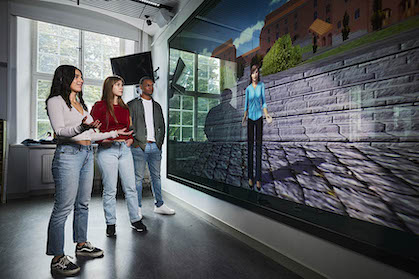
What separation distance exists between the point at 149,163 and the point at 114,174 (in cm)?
89

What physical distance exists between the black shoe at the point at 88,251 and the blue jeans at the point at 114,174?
0.44 meters

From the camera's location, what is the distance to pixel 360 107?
134 centimetres

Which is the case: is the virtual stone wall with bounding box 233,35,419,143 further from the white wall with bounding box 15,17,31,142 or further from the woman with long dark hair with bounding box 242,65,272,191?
the white wall with bounding box 15,17,31,142

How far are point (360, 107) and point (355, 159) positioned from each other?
11.6 inches

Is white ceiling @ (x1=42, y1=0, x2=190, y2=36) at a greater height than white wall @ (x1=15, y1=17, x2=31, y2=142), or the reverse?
white ceiling @ (x1=42, y1=0, x2=190, y2=36)

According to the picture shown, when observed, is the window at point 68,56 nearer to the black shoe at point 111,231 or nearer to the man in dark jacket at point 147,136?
the man in dark jacket at point 147,136

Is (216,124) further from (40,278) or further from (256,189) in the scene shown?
(40,278)

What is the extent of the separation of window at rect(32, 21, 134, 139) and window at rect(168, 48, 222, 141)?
89.9 inches

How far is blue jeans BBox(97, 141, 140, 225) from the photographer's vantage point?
7.78 ft

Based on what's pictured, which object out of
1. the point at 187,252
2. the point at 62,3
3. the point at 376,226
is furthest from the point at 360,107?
the point at 62,3

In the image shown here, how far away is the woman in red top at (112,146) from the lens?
233cm

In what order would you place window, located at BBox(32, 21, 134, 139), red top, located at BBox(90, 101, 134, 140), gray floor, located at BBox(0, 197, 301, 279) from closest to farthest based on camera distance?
gray floor, located at BBox(0, 197, 301, 279) → red top, located at BBox(90, 101, 134, 140) → window, located at BBox(32, 21, 134, 139)

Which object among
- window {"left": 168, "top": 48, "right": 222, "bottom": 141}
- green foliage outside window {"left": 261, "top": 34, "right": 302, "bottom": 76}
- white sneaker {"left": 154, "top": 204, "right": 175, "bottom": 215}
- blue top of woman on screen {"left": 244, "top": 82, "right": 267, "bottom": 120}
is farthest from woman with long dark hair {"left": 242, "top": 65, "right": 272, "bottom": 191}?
white sneaker {"left": 154, "top": 204, "right": 175, "bottom": 215}

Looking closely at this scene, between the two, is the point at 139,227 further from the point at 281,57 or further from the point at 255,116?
the point at 281,57
